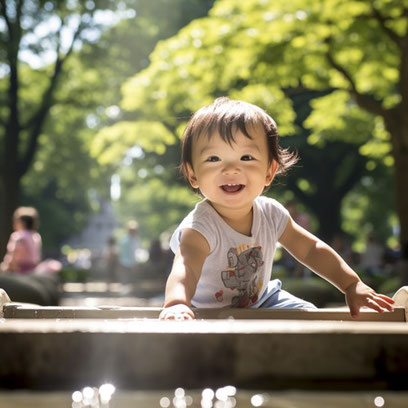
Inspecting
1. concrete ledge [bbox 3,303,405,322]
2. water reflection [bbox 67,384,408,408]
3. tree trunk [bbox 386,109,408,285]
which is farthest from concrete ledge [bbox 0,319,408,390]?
tree trunk [bbox 386,109,408,285]

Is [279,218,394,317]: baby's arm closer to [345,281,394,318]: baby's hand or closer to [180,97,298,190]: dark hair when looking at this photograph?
[345,281,394,318]: baby's hand

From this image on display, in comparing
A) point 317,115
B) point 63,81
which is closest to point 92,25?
point 63,81

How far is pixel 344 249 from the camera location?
867 inches

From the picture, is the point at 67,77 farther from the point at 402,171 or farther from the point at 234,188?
the point at 234,188

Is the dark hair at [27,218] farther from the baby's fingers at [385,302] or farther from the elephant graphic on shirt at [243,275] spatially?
the baby's fingers at [385,302]

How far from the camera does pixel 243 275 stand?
3258mm

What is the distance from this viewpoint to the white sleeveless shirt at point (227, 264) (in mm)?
3211

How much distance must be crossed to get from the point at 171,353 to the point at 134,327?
0.12 m

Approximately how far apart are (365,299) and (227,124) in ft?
2.94

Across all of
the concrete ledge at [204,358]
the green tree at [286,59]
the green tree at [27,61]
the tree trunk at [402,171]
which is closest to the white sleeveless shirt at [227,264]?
the concrete ledge at [204,358]

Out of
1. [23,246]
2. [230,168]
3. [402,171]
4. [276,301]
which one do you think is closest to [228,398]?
[230,168]

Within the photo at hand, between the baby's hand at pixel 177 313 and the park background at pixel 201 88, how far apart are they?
4.69ft

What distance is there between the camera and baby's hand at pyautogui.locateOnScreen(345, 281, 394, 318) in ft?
8.73

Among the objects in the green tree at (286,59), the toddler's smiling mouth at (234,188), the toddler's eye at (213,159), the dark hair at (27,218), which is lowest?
the toddler's smiling mouth at (234,188)
